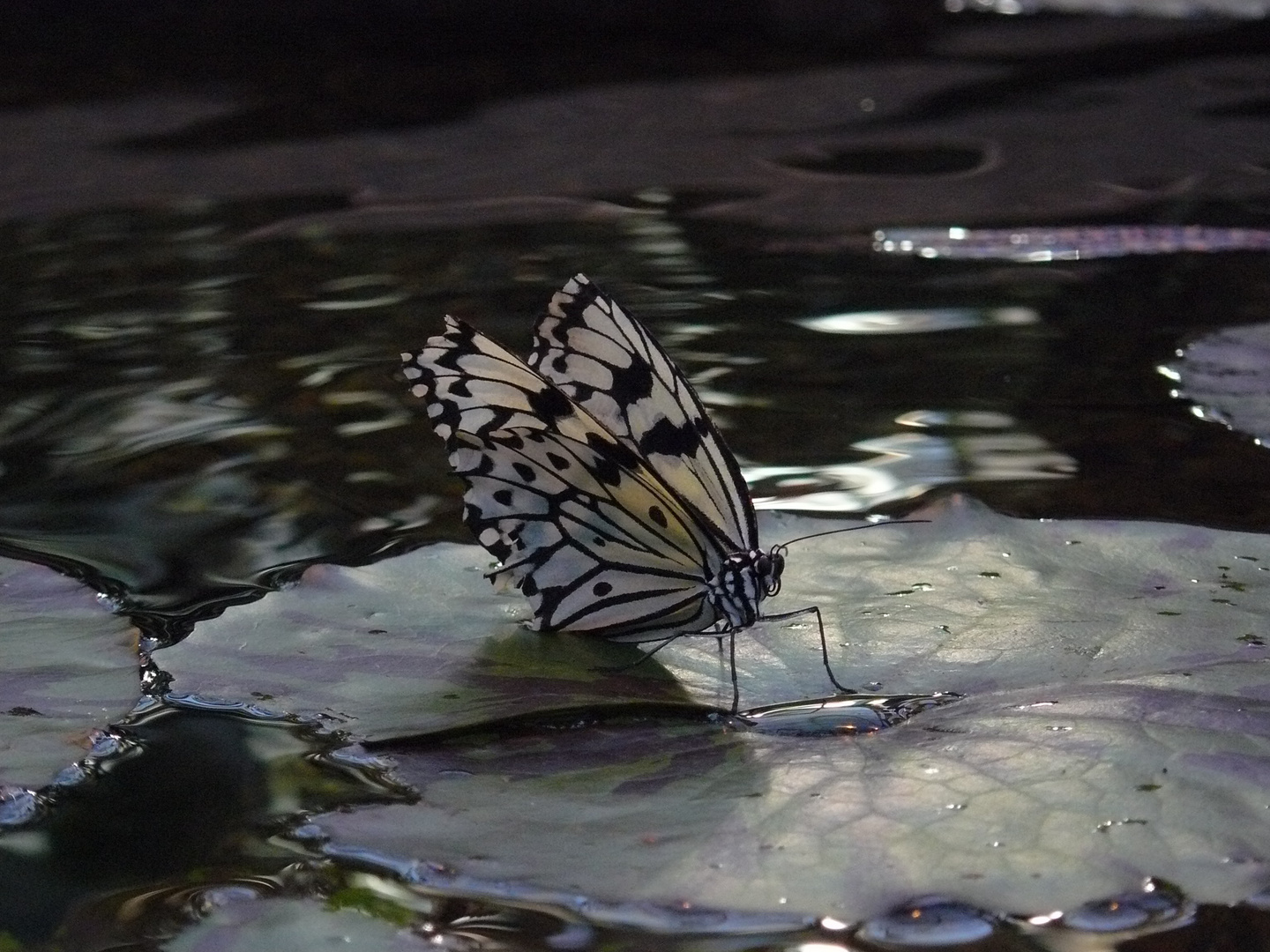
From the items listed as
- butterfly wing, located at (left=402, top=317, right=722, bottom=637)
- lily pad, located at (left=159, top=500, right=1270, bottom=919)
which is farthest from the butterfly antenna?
butterfly wing, located at (left=402, top=317, right=722, bottom=637)

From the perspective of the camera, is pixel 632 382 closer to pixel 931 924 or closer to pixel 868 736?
pixel 868 736

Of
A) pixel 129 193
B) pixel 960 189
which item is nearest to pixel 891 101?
pixel 960 189

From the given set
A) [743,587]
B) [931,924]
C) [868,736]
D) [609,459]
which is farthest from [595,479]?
[931,924]

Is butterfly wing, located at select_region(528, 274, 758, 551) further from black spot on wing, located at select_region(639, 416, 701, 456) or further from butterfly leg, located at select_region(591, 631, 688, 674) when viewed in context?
butterfly leg, located at select_region(591, 631, 688, 674)

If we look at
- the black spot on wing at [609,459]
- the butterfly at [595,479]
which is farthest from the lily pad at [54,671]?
the black spot on wing at [609,459]

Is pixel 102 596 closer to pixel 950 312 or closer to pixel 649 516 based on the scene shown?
pixel 649 516

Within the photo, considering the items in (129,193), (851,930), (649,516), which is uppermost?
(129,193)

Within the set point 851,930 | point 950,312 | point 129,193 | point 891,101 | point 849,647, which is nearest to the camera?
point 851,930
